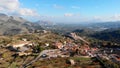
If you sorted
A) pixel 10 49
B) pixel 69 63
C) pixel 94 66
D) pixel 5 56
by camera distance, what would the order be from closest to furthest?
pixel 94 66
pixel 69 63
pixel 5 56
pixel 10 49

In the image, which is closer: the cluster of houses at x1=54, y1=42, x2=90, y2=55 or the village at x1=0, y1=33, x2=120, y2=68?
the village at x1=0, y1=33, x2=120, y2=68

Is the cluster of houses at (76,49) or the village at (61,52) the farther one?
the cluster of houses at (76,49)

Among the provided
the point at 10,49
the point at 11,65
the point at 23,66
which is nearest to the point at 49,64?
the point at 23,66

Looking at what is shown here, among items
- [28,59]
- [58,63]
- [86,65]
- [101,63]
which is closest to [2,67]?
[28,59]

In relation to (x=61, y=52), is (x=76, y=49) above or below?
above

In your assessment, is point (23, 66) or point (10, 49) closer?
point (23, 66)

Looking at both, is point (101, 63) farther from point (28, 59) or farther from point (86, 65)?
point (28, 59)

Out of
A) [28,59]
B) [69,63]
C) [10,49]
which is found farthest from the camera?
[10,49]

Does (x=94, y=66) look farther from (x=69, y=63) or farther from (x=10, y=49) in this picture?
(x=10, y=49)

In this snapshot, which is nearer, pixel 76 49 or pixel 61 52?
pixel 76 49
